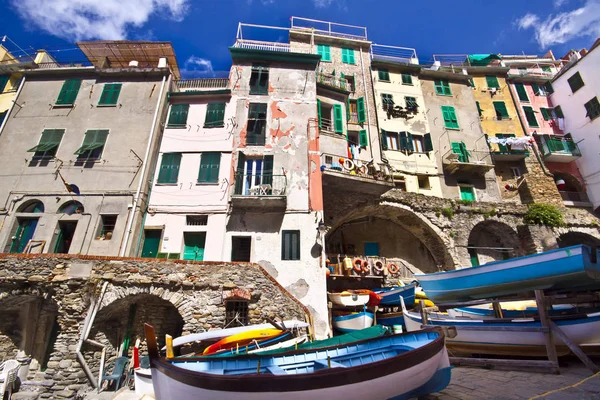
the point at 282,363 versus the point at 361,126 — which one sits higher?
the point at 361,126

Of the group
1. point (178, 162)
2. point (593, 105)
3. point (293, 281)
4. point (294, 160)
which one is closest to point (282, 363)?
point (293, 281)

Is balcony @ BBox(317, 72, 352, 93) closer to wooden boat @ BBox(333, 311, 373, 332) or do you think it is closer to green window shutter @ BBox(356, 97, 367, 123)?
green window shutter @ BBox(356, 97, 367, 123)

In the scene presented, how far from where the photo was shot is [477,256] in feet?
70.8

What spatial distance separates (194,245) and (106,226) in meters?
4.94

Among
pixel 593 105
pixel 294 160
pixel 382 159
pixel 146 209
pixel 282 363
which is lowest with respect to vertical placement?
pixel 282 363

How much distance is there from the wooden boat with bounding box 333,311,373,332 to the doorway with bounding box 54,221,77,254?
14.6m

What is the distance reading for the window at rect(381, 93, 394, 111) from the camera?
24.8 meters

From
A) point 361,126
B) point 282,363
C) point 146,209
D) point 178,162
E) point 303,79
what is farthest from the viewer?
point 361,126

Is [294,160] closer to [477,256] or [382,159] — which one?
[382,159]

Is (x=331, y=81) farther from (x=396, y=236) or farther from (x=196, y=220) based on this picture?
(x=196, y=220)

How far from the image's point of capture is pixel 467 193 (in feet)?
78.0

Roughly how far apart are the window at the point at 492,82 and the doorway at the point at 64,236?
122 feet

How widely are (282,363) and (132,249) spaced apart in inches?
468

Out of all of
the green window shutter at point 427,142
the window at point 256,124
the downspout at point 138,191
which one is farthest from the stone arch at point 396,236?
the downspout at point 138,191
